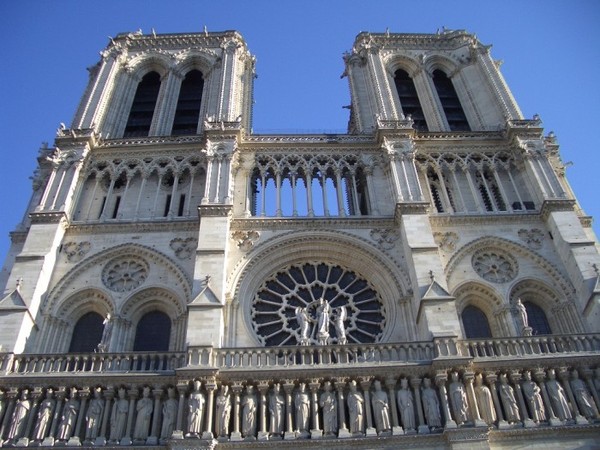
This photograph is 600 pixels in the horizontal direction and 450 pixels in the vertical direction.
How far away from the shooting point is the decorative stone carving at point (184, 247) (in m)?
20.3

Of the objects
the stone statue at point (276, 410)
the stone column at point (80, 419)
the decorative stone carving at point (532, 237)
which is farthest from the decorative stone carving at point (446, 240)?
the stone column at point (80, 419)

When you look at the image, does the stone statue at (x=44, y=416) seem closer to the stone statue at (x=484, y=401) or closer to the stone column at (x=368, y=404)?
the stone column at (x=368, y=404)

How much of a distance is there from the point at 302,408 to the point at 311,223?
7.13m

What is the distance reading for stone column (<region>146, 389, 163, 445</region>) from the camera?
15070mm

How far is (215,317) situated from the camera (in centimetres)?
1741

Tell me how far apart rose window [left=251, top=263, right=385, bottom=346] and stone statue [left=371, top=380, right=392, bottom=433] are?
2.50 meters

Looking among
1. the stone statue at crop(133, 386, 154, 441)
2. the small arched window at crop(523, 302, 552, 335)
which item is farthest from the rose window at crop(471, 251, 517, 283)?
the stone statue at crop(133, 386, 154, 441)

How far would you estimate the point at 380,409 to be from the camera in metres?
15.6

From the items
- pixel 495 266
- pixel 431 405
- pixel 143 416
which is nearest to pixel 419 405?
pixel 431 405

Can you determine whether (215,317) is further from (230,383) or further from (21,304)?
(21,304)

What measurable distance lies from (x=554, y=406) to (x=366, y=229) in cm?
792

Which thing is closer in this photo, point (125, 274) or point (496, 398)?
point (496, 398)

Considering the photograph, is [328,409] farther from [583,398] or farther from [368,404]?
[583,398]

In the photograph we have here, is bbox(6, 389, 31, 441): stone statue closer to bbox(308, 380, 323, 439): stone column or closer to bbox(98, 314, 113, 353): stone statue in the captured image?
bbox(98, 314, 113, 353): stone statue
